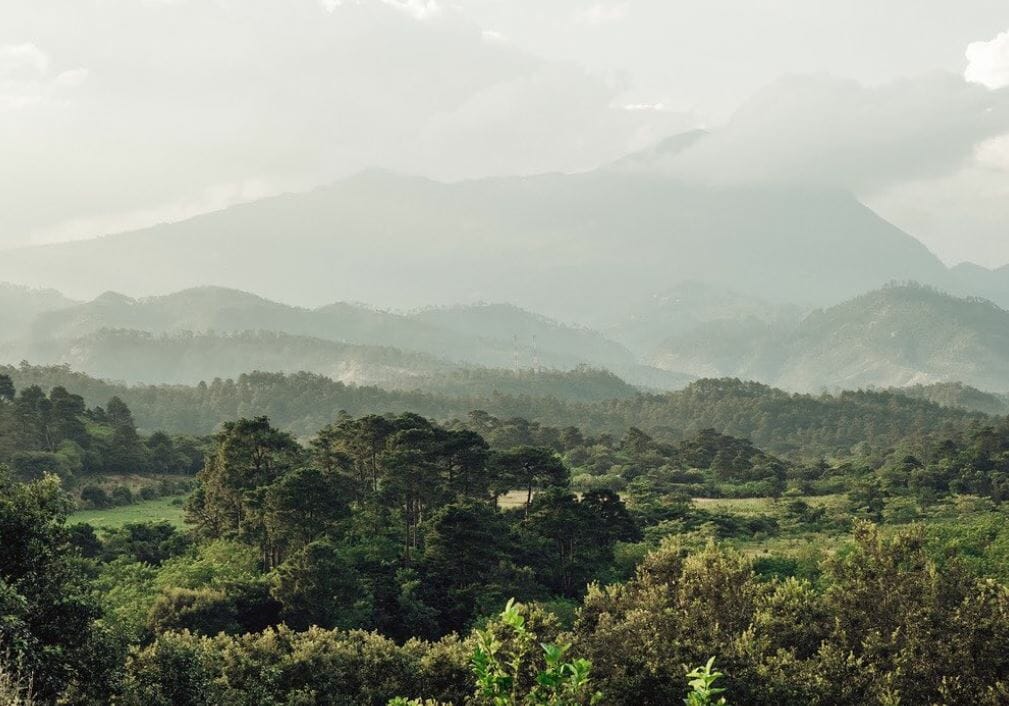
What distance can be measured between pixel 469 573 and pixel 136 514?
1243 inches

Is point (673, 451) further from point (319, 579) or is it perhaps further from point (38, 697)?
point (38, 697)

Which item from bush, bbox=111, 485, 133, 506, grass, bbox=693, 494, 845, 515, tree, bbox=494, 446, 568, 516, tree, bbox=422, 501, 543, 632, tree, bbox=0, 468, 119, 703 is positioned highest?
tree, bbox=0, 468, 119, 703

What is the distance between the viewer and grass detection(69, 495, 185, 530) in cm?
6325

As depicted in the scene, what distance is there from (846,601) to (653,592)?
646 centimetres

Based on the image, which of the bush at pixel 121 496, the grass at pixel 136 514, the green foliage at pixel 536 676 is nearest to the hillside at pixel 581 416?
the bush at pixel 121 496

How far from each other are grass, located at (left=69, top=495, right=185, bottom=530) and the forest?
3.06 feet

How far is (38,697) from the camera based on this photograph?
2014 centimetres

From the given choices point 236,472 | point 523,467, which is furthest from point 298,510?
point 523,467

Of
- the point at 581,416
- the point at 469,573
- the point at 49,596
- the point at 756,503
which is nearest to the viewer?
the point at 49,596

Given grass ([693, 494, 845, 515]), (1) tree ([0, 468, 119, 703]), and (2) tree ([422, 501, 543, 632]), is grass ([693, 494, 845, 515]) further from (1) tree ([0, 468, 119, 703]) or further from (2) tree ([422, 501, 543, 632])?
(1) tree ([0, 468, 119, 703])

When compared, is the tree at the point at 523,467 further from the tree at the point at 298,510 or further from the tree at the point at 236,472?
the tree at the point at 236,472

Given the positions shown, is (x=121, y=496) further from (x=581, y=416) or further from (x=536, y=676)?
(x=581, y=416)

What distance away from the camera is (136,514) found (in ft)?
224

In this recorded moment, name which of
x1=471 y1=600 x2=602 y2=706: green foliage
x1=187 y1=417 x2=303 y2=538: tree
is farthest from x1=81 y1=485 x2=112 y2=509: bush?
x1=471 y1=600 x2=602 y2=706: green foliage
